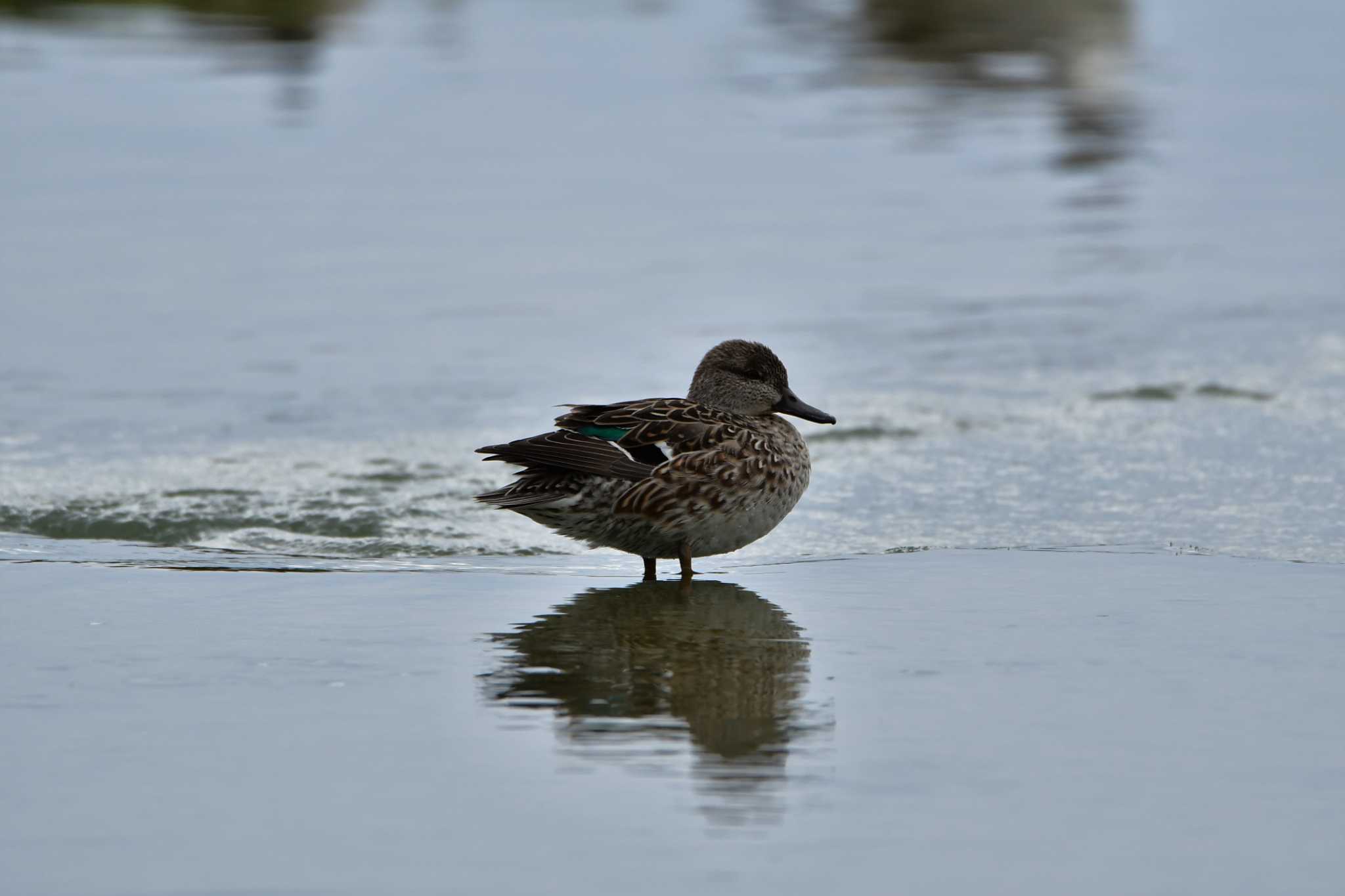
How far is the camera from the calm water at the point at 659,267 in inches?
344

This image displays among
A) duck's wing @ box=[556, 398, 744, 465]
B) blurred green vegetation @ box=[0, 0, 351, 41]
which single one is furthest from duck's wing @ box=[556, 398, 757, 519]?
blurred green vegetation @ box=[0, 0, 351, 41]

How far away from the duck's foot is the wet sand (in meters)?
0.12

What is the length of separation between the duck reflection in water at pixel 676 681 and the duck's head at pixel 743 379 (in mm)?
1019

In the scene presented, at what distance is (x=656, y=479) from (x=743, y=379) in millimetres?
1042

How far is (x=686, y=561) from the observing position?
24.6 feet

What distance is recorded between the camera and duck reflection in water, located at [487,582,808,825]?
5.09 meters

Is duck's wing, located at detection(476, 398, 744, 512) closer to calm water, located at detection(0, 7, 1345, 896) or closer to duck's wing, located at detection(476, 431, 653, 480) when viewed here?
duck's wing, located at detection(476, 431, 653, 480)

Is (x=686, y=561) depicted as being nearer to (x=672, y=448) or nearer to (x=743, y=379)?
(x=672, y=448)

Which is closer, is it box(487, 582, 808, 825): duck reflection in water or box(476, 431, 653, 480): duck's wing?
box(487, 582, 808, 825): duck reflection in water

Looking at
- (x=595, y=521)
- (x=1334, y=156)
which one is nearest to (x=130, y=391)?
(x=595, y=521)

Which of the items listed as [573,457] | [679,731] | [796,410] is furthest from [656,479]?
[679,731]

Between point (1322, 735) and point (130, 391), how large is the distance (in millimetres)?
7062

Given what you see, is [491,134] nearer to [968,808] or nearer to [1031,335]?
[1031,335]

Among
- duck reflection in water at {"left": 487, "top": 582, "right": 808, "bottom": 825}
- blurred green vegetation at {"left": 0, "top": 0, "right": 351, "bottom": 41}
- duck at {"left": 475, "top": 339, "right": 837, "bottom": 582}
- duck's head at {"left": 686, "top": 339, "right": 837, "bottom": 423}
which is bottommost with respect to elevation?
duck reflection in water at {"left": 487, "top": 582, "right": 808, "bottom": 825}
